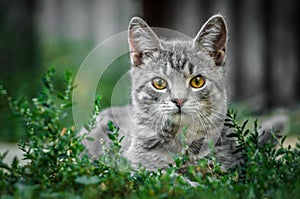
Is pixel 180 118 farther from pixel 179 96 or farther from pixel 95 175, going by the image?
pixel 95 175

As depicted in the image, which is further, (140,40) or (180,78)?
(140,40)

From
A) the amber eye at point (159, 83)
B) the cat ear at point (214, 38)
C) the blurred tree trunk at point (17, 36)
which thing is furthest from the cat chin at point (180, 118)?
the blurred tree trunk at point (17, 36)

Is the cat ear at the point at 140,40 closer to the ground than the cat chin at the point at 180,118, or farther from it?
farther from it

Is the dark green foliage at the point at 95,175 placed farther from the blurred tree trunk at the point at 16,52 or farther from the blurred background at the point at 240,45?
the blurred background at the point at 240,45

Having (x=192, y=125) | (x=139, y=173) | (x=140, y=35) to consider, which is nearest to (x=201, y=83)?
(x=192, y=125)

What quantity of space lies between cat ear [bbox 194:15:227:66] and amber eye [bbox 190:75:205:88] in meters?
0.19

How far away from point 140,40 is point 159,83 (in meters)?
0.35

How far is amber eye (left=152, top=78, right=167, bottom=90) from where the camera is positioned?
10.1 ft

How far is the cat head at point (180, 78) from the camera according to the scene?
299 centimetres

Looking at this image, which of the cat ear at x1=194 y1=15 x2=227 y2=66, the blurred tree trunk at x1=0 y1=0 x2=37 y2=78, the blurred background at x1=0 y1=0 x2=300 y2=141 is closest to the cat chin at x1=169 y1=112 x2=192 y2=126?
the cat ear at x1=194 y1=15 x2=227 y2=66

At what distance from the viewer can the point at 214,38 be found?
10.2 ft

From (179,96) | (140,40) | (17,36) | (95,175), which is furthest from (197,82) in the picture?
(17,36)

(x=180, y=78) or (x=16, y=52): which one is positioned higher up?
(x=16, y=52)

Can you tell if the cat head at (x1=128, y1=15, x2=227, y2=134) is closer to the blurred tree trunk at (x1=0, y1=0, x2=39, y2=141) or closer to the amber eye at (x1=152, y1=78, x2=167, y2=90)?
the amber eye at (x1=152, y1=78, x2=167, y2=90)
